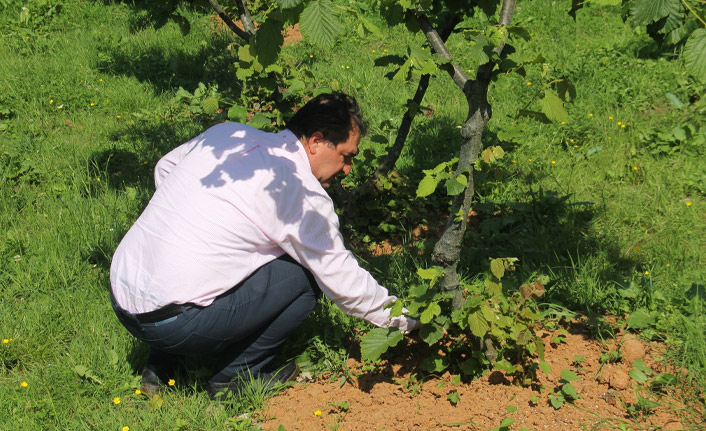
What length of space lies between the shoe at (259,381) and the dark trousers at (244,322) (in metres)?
0.04

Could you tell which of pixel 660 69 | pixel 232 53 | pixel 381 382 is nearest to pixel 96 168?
pixel 232 53

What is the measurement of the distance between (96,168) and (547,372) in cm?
330

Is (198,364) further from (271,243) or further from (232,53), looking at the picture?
(232,53)

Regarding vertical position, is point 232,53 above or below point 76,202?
above

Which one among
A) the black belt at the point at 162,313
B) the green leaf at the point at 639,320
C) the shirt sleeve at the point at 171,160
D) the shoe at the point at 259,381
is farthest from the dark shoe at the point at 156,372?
the green leaf at the point at 639,320

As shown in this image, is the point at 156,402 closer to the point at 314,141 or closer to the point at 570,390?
the point at 314,141

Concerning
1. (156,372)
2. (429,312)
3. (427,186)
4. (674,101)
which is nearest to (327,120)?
(427,186)

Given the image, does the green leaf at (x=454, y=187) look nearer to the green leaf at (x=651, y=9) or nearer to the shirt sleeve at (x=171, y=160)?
the green leaf at (x=651, y=9)

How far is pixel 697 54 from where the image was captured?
5.99 ft

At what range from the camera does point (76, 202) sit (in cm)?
404

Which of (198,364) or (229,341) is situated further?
(198,364)

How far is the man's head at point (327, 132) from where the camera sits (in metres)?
2.66

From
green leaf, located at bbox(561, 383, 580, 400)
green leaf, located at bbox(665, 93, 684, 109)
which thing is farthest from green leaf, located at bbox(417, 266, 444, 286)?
green leaf, located at bbox(665, 93, 684, 109)

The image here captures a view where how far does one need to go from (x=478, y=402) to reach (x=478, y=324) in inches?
15.5
